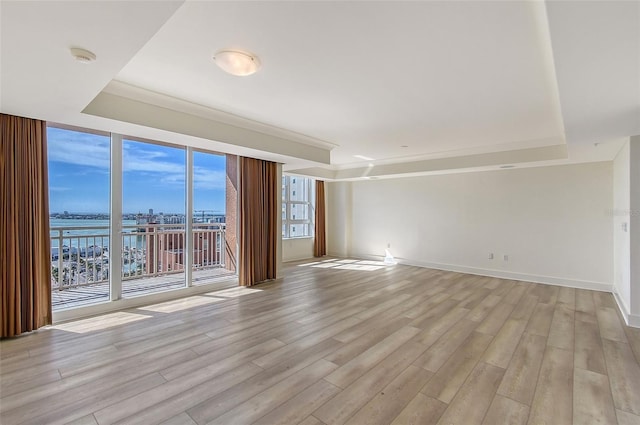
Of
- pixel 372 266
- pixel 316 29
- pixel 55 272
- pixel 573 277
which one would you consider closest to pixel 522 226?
pixel 573 277

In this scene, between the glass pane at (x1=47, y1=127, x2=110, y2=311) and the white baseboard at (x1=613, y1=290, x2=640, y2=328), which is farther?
the glass pane at (x1=47, y1=127, x2=110, y2=311)

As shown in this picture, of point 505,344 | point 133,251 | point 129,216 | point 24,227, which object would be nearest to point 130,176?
point 129,216

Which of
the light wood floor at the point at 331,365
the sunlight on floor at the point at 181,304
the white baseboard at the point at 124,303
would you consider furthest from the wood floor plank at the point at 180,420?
the white baseboard at the point at 124,303

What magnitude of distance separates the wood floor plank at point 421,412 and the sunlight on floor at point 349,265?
4641mm

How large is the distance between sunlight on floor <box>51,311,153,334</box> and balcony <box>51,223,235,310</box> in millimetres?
391

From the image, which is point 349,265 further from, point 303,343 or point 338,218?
point 303,343

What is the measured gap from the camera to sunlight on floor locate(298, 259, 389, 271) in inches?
265

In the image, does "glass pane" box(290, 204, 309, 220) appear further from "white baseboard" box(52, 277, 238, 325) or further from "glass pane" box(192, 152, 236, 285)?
"white baseboard" box(52, 277, 238, 325)

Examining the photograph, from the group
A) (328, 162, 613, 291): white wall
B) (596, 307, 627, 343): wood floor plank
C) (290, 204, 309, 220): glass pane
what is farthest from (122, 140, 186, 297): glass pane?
(596, 307, 627, 343): wood floor plank

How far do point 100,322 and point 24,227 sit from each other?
1.31 metres

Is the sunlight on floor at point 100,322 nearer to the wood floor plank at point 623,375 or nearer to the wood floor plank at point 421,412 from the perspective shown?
the wood floor plank at point 421,412

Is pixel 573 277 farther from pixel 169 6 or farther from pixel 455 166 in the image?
pixel 169 6

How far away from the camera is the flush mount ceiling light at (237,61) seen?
7.34 feet

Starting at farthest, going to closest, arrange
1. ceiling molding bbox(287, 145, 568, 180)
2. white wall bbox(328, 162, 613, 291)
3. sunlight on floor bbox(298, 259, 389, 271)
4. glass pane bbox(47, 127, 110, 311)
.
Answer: sunlight on floor bbox(298, 259, 389, 271) → white wall bbox(328, 162, 613, 291) → ceiling molding bbox(287, 145, 568, 180) → glass pane bbox(47, 127, 110, 311)
